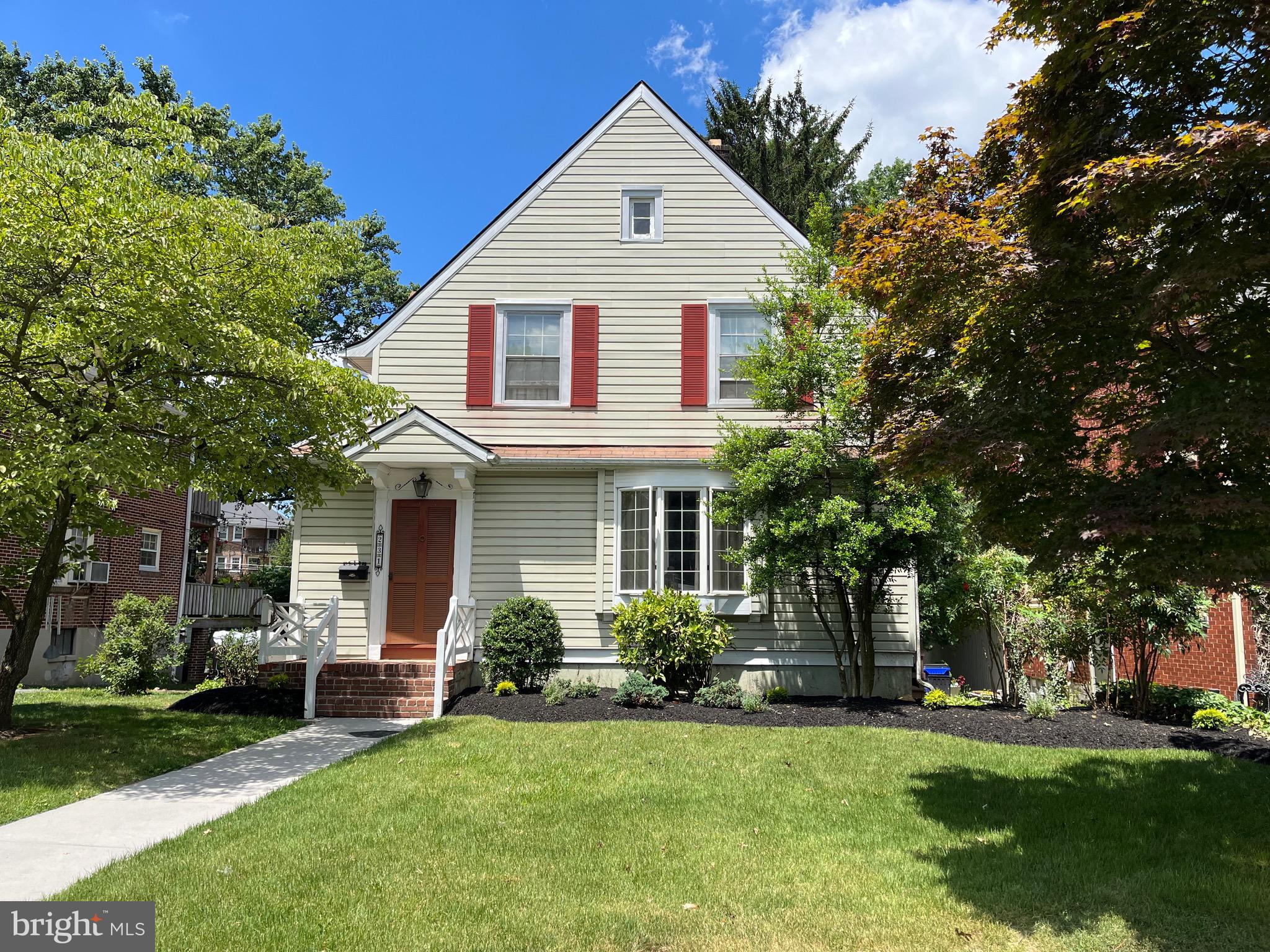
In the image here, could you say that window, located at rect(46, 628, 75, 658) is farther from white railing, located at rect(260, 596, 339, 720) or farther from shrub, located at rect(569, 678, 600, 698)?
shrub, located at rect(569, 678, 600, 698)

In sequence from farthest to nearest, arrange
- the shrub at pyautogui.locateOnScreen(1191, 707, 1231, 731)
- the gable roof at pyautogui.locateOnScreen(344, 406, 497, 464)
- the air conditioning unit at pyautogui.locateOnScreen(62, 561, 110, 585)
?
the air conditioning unit at pyautogui.locateOnScreen(62, 561, 110, 585)
the gable roof at pyautogui.locateOnScreen(344, 406, 497, 464)
the shrub at pyautogui.locateOnScreen(1191, 707, 1231, 731)

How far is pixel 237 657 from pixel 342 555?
292cm

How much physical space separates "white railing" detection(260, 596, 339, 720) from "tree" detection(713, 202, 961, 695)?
5.33 metres

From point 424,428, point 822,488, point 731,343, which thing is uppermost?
point 731,343

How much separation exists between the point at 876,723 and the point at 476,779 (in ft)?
15.4

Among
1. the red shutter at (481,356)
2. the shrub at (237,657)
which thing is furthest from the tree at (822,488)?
the shrub at (237,657)

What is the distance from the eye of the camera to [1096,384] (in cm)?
469

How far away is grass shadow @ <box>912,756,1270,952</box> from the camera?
13.1 feet

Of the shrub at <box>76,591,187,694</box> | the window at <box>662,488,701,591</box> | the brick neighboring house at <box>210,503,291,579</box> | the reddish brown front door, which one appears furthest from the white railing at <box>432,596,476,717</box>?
the brick neighboring house at <box>210,503,291,579</box>

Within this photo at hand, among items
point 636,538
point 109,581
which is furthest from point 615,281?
point 109,581

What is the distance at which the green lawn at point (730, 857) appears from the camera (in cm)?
383

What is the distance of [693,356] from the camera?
12.3 m

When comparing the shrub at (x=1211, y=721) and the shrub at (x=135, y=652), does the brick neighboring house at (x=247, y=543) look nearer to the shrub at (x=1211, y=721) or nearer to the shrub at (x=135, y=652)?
the shrub at (x=135, y=652)

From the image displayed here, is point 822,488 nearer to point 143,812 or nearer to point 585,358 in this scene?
point 585,358
